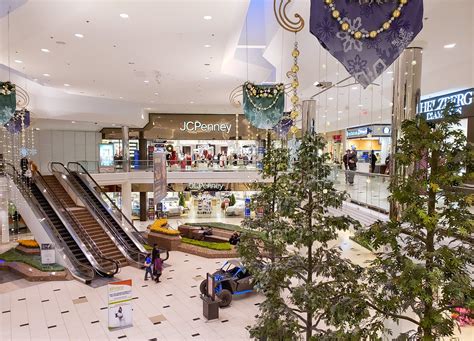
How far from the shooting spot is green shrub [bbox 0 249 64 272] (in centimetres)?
1183

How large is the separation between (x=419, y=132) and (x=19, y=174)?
53.1ft

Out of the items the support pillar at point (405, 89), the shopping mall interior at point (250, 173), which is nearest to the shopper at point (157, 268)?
the shopping mall interior at point (250, 173)

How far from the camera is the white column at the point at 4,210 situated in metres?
14.2

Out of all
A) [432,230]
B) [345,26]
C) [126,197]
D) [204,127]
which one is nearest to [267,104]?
[345,26]

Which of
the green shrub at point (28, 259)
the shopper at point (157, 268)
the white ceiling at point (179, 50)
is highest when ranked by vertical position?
the white ceiling at point (179, 50)

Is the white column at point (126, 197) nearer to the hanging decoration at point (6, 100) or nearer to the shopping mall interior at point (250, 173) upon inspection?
the shopping mall interior at point (250, 173)

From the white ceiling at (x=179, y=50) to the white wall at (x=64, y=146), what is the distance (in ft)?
26.3

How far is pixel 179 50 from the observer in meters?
10.2

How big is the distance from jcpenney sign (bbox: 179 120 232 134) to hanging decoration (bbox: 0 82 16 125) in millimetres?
16568

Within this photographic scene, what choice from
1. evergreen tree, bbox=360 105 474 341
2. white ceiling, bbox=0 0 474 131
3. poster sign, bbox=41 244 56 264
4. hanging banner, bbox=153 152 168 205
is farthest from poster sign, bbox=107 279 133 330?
evergreen tree, bbox=360 105 474 341

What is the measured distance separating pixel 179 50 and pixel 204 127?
574 inches

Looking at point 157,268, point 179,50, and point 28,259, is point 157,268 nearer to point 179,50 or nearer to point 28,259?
point 28,259

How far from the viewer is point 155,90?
16.9m

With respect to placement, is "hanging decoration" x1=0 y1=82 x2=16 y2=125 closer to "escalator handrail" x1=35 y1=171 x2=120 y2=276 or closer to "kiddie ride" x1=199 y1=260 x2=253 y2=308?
"escalator handrail" x1=35 y1=171 x2=120 y2=276
